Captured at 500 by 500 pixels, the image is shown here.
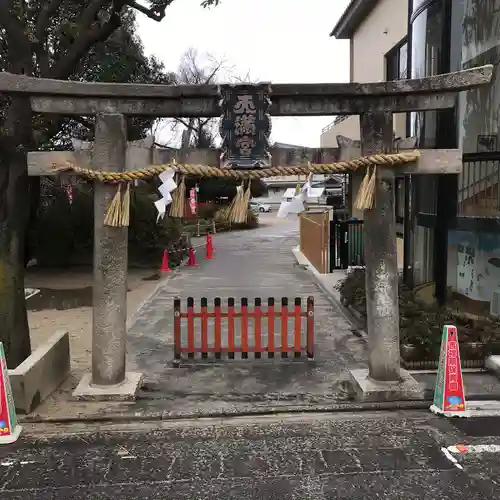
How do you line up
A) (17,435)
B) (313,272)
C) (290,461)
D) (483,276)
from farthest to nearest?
(313,272) < (483,276) < (17,435) < (290,461)

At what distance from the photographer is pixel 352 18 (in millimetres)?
24219

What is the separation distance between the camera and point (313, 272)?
17188mm

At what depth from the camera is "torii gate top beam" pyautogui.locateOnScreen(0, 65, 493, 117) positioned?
621 centimetres

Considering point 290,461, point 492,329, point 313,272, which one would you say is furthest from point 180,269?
point 290,461

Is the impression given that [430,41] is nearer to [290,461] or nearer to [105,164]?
[105,164]

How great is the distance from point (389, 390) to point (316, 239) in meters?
11.7

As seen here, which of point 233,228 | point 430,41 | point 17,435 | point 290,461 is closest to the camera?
point 290,461

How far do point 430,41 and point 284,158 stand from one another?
6.00 m

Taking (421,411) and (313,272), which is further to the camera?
(313,272)

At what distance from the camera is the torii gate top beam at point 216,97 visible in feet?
A: 20.4

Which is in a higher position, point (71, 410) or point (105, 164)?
point (105, 164)

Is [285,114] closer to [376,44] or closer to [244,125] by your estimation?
[244,125]

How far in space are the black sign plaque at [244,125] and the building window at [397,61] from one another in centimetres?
1326

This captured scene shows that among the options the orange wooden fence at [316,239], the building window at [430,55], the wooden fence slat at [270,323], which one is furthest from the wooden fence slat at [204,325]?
the orange wooden fence at [316,239]
